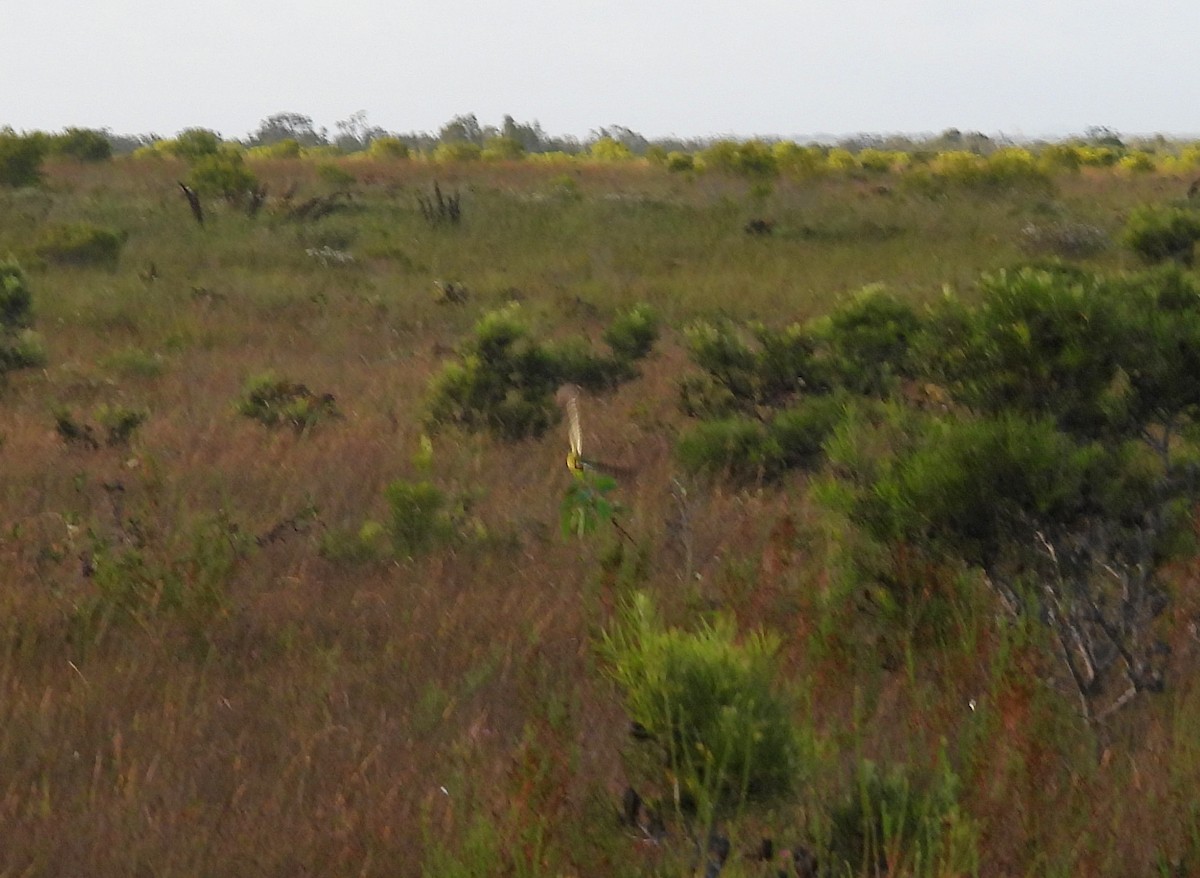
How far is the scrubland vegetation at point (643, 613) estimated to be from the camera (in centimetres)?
191

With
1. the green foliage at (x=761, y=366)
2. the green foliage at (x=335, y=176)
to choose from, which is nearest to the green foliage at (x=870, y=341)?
the green foliage at (x=761, y=366)

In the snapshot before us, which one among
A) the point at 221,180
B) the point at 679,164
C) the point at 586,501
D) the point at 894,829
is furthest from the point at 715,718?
the point at 679,164

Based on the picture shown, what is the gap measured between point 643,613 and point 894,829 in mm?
549

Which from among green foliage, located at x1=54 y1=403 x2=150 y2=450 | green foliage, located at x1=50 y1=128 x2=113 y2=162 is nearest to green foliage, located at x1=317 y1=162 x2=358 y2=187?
green foliage, located at x1=50 y1=128 x2=113 y2=162

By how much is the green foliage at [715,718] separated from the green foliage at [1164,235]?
1160cm

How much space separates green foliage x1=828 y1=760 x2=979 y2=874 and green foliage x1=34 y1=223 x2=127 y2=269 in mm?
12728

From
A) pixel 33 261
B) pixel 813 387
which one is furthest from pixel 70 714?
pixel 33 261

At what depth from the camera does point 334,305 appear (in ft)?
35.2

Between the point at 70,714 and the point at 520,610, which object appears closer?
the point at 70,714

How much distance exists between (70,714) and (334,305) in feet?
27.9

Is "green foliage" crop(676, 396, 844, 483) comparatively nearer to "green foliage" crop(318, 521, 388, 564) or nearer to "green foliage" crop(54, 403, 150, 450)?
"green foliage" crop(318, 521, 388, 564)

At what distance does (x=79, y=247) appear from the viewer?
1269 centimetres

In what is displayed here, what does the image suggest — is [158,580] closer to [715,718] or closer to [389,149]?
[715,718]

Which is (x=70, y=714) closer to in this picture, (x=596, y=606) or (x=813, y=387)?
(x=596, y=606)
